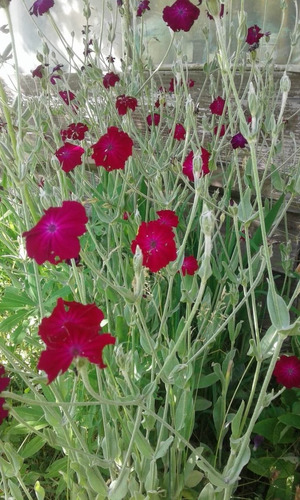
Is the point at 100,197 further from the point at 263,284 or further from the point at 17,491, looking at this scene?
the point at 17,491

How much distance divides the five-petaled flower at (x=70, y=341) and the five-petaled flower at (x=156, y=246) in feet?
0.59

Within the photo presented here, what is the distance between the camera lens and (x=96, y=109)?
1.31m

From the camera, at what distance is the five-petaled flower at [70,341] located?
19.0 inches

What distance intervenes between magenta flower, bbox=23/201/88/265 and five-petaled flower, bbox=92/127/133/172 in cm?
31

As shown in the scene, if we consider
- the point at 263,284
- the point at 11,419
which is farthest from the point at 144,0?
the point at 11,419

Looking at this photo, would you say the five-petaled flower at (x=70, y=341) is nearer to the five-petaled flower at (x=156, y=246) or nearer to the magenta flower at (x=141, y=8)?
the five-petaled flower at (x=156, y=246)

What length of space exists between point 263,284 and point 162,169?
1.69 feet

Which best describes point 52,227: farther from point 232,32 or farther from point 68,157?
point 232,32

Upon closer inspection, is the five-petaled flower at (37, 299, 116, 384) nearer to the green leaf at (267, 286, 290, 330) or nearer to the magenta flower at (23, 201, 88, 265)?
the magenta flower at (23, 201, 88, 265)

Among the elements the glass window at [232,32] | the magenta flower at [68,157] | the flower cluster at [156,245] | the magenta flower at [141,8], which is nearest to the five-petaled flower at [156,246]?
the flower cluster at [156,245]

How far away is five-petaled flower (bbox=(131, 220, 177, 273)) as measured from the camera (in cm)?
70

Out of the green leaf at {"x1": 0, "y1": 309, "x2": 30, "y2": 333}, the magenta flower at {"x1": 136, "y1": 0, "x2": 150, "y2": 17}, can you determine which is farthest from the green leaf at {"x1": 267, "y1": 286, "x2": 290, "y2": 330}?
the magenta flower at {"x1": 136, "y1": 0, "x2": 150, "y2": 17}

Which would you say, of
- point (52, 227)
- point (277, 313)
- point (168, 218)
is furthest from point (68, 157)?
point (277, 313)

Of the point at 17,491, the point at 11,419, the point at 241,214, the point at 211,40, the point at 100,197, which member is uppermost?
the point at 211,40
